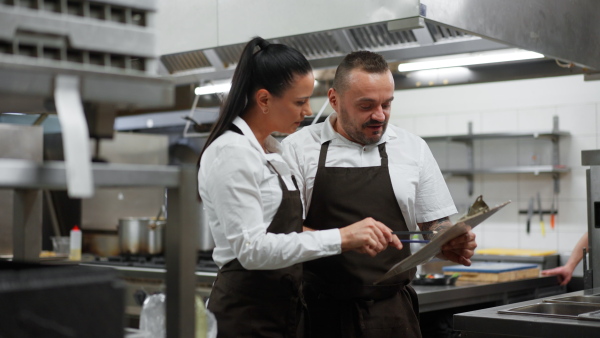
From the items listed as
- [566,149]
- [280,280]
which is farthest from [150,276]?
[566,149]

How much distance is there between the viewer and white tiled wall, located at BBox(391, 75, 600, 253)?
6.34 m

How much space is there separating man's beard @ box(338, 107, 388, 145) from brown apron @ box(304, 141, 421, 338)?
0.21 feet

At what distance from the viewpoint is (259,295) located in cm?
184

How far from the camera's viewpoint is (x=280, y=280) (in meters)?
1.87

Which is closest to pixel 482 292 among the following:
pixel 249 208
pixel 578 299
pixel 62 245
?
pixel 578 299

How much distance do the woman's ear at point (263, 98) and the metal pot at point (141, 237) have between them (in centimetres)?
285

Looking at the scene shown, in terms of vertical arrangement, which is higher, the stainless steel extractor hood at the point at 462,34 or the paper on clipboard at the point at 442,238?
the stainless steel extractor hood at the point at 462,34

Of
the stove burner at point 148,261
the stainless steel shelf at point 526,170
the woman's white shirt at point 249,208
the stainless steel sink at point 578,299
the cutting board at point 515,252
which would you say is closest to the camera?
the woman's white shirt at point 249,208

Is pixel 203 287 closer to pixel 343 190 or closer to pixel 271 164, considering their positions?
pixel 343 190

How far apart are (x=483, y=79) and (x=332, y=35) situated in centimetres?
107

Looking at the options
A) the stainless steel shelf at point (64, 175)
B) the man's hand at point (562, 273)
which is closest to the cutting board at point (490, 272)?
the man's hand at point (562, 273)

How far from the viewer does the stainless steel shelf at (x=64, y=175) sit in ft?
3.01

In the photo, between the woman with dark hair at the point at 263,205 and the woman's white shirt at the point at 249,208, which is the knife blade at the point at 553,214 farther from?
the woman's white shirt at the point at 249,208

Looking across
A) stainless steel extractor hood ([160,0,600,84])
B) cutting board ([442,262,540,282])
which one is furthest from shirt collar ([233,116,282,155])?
cutting board ([442,262,540,282])
